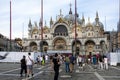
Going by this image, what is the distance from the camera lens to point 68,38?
378ft

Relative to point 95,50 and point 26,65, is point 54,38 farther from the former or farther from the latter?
point 26,65

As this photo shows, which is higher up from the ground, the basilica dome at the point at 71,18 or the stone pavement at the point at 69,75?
the basilica dome at the point at 71,18

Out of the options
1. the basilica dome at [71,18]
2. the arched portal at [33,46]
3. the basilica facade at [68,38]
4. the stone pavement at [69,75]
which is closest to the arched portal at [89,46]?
the basilica facade at [68,38]

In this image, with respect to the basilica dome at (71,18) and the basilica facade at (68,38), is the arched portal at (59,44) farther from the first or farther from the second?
the basilica dome at (71,18)

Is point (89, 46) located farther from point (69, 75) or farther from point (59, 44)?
point (69, 75)

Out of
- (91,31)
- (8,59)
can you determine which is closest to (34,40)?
(91,31)

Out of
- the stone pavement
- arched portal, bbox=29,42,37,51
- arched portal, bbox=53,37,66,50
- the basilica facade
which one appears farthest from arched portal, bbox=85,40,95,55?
the stone pavement

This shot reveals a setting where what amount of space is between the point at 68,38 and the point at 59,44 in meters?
4.03

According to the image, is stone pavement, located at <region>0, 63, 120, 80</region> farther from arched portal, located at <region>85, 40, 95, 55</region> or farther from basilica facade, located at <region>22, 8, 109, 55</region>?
arched portal, located at <region>85, 40, 95, 55</region>

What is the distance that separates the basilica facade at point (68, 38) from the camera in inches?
4523

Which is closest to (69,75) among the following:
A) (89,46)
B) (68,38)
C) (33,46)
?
(68,38)

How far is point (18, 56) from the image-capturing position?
5150 cm

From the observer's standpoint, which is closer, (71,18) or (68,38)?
(68,38)

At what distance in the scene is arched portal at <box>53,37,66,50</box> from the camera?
11531 centimetres
